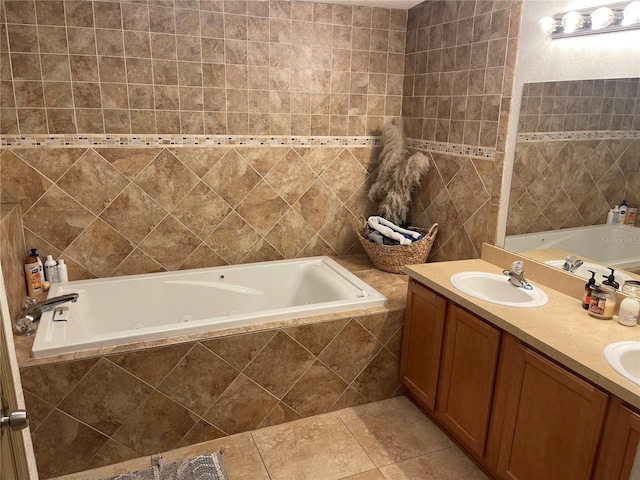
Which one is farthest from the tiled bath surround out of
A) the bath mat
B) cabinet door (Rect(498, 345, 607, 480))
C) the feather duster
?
the bath mat

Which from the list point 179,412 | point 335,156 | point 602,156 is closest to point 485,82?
point 602,156

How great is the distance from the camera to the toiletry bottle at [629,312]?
6.17 ft

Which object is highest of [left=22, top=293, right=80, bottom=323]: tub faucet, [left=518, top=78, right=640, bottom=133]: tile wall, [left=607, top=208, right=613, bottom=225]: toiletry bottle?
[left=518, top=78, right=640, bottom=133]: tile wall

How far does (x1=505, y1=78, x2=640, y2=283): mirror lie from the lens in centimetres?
199

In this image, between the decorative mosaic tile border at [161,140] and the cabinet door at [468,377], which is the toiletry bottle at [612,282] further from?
the decorative mosaic tile border at [161,140]

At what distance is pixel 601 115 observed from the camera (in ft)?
6.81

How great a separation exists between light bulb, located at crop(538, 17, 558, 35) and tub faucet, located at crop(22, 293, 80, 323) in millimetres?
2763

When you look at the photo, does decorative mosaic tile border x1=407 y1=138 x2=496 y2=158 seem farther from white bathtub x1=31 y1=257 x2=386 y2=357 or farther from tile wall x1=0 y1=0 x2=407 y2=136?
white bathtub x1=31 y1=257 x2=386 y2=357

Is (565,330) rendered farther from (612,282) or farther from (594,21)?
(594,21)

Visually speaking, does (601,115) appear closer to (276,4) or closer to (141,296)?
(276,4)

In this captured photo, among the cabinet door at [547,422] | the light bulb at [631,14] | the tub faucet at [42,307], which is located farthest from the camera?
the tub faucet at [42,307]

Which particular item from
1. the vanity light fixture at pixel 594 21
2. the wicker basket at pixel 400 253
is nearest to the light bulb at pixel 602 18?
the vanity light fixture at pixel 594 21

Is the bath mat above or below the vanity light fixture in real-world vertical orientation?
below

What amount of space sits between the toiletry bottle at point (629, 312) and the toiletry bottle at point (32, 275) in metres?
2.94
